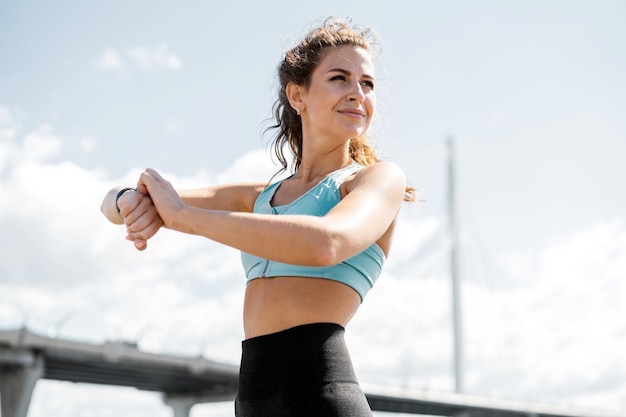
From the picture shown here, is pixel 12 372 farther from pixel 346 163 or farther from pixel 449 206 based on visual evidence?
pixel 346 163

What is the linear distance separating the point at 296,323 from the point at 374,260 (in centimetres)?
28

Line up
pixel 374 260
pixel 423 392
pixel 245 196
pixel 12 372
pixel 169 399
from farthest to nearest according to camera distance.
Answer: pixel 169 399, pixel 423 392, pixel 12 372, pixel 245 196, pixel 374 260

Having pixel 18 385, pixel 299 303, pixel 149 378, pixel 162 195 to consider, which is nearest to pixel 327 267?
pixel 299 303

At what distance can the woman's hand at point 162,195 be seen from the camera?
6.75 feet

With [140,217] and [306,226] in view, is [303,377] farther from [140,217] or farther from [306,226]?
[140,217]

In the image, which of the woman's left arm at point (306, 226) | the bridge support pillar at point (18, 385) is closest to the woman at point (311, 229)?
the woman's left arm at point (306, 226)

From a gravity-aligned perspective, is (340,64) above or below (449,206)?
below

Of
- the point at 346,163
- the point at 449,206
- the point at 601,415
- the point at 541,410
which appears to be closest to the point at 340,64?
the point at 346,163

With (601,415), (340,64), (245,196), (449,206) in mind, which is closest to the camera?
(340,64)

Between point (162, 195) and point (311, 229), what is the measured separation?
53cm

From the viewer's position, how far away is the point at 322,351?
2.00 m

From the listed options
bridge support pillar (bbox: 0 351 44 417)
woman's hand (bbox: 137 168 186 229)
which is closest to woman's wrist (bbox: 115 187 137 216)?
woman's hand (bbox: 137 168 186 229)

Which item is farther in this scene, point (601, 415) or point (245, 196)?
point (601, 415)

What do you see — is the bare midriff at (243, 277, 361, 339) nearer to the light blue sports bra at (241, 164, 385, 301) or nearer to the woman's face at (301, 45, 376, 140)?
the light blue sports bra at (241, 164, 385, 301)
